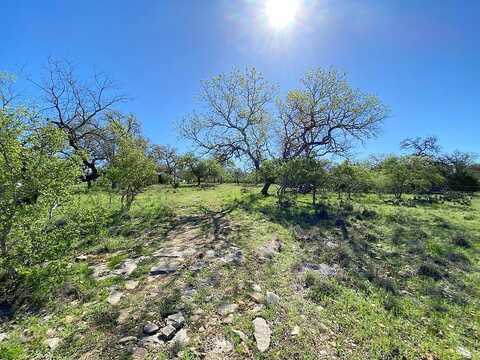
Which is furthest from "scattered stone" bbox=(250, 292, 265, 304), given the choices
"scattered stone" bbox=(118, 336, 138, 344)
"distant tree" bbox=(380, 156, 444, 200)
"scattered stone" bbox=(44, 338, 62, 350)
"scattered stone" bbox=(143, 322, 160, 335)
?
"distant tree" bbox=(380, 156, 444, 200)

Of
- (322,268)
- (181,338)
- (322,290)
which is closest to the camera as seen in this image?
(181,338)

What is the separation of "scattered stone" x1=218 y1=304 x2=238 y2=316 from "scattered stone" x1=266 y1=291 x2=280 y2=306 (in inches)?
23.4

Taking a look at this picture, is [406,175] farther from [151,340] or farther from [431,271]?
[151,340]

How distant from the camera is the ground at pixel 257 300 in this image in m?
3.39

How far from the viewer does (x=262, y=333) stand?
12.0ft

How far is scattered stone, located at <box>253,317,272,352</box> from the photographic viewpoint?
3411mm

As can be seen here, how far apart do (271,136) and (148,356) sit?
64.6 feet

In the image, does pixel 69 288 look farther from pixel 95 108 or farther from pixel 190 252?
pixel 95 108

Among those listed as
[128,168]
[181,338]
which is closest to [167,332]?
[181,338]

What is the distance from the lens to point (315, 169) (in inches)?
623

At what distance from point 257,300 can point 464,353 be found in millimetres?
3050

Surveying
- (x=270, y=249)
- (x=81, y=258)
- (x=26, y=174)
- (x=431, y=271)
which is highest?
(x=26, y=174)

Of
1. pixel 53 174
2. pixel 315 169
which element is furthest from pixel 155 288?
pixel 315 169

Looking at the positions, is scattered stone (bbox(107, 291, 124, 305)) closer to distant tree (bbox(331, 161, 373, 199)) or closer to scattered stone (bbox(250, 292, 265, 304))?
scattered stone (bbox(250, 292, 265, 304))
